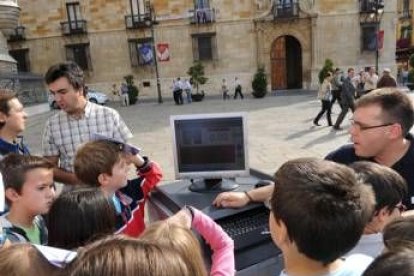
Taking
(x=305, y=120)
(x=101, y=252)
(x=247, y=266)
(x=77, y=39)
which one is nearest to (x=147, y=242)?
(x=101, y=252)

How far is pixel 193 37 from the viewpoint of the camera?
1080 inches

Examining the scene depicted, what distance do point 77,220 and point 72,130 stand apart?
4.77ft

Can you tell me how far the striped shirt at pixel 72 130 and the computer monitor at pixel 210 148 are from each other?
0.62 metres

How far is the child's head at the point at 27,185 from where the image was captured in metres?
2.03

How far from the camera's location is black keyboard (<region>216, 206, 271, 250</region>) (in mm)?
2025

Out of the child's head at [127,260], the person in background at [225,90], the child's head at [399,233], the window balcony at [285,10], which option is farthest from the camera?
the window balcony at [285,10]

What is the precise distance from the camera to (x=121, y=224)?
2213 mm

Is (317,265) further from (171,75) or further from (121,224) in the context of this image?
(171,75)

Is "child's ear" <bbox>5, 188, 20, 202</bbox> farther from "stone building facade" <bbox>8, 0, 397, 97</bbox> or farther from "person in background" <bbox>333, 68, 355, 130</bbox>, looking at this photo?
"stone building facade" <bbox>8, 0, 397, 97</bbox>

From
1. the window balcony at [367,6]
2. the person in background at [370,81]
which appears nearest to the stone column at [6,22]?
the person in background at [370,81]

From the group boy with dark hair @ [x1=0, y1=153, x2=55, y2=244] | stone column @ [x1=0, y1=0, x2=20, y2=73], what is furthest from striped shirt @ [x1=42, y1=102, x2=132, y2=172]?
stone column @ [x1=0, y1=0, x2=20, y2=73]

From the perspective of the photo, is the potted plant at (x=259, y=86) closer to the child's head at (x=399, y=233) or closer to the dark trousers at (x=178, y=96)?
the dark trousers at (x=178, y=96)

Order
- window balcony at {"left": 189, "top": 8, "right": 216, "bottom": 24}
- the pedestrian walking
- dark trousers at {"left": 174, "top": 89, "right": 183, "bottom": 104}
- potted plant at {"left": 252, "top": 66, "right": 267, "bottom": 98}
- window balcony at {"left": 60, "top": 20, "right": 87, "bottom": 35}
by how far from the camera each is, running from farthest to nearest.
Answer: window balcony at {"left": 60, "top": 20, "right": 87, "bottom": 35} → window balcony at {"left": 189, "top": 8, "right": 216, "bottom": 24} → the pedestrian walking → potted plant at {"left": 252, "top": 66, "right": 267, "bottom": 98} → dark trousers at {"left": 174, "top": 89, "right": 183, "bottom": 104}

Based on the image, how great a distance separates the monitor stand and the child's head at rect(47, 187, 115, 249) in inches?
35.5
